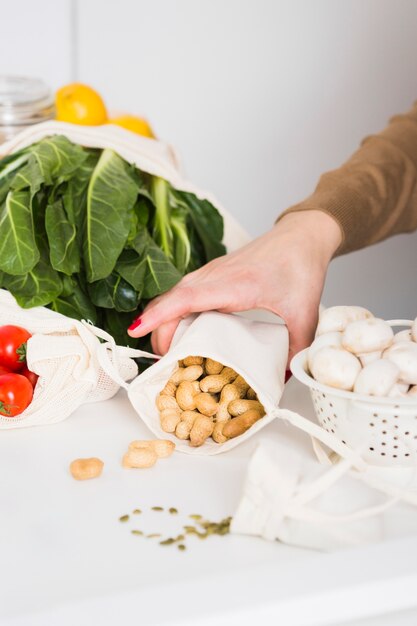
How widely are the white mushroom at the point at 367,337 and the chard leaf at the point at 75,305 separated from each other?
1.36 feet

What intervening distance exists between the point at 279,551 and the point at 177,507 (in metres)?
0.12

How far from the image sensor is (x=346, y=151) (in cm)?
239

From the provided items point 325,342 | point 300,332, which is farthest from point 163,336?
point 325,342

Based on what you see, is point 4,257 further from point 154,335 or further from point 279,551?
point 279,551

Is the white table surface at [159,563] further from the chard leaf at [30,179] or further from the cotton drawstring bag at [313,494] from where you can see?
the chard leaf at [30,179]

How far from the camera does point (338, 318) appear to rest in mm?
889

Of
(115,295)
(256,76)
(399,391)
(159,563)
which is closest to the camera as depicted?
(159,563)

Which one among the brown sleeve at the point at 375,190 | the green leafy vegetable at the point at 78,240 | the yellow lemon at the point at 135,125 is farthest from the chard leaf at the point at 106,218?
the yellow lemon at the point at 135,125

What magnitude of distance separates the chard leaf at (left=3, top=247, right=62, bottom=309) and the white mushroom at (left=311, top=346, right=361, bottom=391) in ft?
1.36

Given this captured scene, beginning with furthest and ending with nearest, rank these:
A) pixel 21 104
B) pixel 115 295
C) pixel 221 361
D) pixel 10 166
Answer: pixel 21 104 < pixel 10 166 < pixel 115 295 < pixel 221 361

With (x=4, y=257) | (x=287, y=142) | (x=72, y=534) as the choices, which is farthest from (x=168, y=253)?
(x=287, y=142)

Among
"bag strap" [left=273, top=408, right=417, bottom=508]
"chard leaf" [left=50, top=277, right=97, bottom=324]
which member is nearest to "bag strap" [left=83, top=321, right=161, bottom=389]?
"chard leaf" [left=50, top=277, right=97, bottom=324]

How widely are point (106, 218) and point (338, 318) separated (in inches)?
15.9

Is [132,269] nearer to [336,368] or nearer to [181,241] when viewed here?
[181,241]
